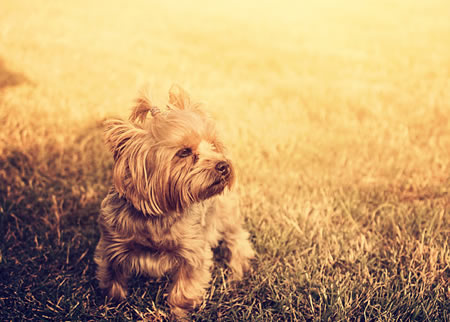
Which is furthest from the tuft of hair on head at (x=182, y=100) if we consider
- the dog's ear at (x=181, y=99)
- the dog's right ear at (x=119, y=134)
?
the dog's right ear at (x=119, y=134)

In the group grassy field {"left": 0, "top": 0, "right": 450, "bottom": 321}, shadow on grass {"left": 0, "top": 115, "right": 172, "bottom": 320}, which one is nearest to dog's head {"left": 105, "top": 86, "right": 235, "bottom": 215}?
grassy field {"left": 0, "top": 0, "right": 450, "bottom": 321}

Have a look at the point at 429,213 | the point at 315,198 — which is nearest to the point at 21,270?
the point at 315,198

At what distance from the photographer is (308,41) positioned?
35.0 ft

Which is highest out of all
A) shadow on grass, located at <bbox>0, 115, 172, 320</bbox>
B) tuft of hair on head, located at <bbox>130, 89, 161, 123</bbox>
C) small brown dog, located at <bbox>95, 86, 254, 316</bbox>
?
tuft of hair on head, located at <bbox>130, 89, 161, 123</bbox>

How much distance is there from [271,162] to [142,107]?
8.30 ft

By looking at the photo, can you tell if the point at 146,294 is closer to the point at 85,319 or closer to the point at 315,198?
the point at 85,319

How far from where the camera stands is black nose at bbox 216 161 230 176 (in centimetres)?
250

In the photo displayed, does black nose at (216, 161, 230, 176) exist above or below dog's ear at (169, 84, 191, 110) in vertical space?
below

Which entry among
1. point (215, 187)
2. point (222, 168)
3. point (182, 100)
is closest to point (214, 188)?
point (215, 187)

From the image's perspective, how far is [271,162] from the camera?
4988 mm

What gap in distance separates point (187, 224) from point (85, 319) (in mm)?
957

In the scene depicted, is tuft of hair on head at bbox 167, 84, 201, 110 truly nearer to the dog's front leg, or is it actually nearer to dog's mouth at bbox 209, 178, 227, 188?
dog's mouth at bbox 209, 178, 227, 188

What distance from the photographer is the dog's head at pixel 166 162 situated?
8.07 feet

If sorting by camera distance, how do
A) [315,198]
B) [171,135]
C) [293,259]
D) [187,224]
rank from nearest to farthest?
[171,135]
[187,224]
[293,259]
[315,198]
